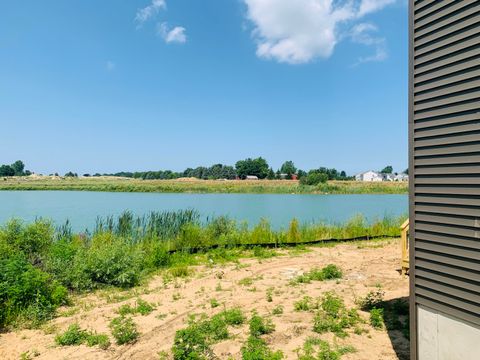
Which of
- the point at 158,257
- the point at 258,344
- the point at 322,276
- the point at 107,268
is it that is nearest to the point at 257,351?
the point at 258,344

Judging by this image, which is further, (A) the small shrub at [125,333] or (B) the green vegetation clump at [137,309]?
(B) the green vegetation clump at [137,309]

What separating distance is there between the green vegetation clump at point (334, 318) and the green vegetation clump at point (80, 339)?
7.79 feet

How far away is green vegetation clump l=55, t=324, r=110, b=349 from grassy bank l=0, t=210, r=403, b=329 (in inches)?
34.1

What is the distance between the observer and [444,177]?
2643mm

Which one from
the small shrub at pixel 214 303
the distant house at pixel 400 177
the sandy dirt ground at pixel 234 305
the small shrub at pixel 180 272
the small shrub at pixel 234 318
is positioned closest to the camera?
the sandy dirt ground at pixel 234 305

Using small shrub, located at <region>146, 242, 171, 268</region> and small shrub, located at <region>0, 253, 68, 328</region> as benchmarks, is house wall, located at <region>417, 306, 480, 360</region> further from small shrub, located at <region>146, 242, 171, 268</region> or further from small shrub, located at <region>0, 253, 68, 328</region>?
small shrub, located at <region>146, 242, 171, 268</region>

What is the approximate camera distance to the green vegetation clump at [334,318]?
3824 millimetres

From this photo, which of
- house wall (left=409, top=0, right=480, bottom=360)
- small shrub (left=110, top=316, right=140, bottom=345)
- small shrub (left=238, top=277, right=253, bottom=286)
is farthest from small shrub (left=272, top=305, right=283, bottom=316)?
house wall (left=409, top=0, right=480, bottom=360)

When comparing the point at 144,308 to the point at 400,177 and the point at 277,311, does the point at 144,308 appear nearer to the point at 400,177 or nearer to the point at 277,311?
the point at 277,311

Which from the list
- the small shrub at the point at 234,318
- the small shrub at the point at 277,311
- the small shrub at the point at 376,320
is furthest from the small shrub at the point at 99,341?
the small shrub at the point at 376,320

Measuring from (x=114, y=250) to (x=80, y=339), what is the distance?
2.82 m

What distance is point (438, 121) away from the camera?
2703 mm

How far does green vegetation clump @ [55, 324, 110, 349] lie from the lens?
12.2 feet

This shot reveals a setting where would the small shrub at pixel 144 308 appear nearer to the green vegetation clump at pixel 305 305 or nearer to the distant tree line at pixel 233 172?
the green vegetation clump at pixel 305 305
